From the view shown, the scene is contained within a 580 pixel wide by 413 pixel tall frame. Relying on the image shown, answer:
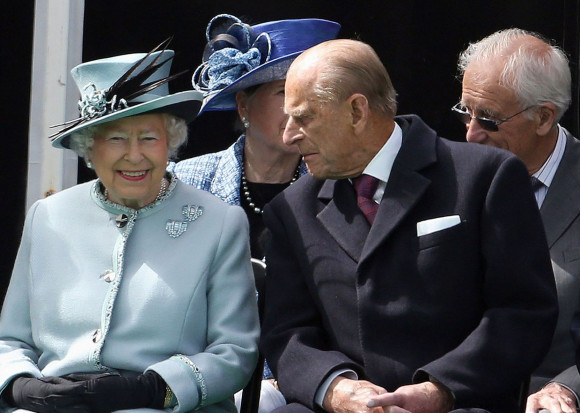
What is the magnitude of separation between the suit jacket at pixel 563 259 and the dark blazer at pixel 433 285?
472mm

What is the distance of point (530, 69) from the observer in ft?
15.6

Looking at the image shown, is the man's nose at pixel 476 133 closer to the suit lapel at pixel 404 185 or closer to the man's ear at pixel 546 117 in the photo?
the man's ear at pixel 546 117

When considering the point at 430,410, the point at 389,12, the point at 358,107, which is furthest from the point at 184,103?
the point at 389,12

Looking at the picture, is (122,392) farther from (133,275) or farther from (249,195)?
(249,195)

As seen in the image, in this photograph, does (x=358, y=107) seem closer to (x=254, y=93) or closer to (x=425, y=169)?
(x=425, y=169)

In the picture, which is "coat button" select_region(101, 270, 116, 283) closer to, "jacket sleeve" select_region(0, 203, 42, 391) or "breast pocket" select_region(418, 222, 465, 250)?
"jacket sleeve" select_region(0, 203, 42, 391)

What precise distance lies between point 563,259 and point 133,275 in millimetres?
1470

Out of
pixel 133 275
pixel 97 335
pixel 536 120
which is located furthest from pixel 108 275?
pixel 536 120

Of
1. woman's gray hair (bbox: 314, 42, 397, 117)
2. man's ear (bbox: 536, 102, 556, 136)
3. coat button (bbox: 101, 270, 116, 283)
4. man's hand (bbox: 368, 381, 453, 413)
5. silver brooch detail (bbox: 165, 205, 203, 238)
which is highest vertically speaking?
woman's gray hair (bbox: 314, 42, 397, 117)

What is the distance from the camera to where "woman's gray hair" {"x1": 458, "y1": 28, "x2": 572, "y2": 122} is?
4746 millimetres

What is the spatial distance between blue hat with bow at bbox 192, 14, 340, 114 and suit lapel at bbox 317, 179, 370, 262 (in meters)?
1.01

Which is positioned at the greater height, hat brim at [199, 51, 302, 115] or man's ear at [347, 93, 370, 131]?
man's ear at [347, 93, 370, 131]

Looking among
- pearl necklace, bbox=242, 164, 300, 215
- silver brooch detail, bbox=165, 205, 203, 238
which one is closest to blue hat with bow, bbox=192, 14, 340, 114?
pearl necklace, bbox=242, 164, 300, 215

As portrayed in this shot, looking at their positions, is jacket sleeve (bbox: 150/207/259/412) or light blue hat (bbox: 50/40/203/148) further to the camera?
light blue hat (bbox: 50/40/203/148)
